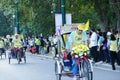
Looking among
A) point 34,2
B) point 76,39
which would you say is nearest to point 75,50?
point 76,39

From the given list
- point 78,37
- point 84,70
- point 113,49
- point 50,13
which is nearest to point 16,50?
point 113,49

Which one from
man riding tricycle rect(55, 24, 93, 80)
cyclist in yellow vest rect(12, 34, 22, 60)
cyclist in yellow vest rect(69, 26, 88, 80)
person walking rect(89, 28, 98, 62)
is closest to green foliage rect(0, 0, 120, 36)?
cyclist in yellow vest rect(12, 34, 22, 60)

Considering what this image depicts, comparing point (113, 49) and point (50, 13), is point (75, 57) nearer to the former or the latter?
point (113, 49)

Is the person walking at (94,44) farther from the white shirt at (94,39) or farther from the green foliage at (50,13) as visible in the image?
the green foliage at (50,13)

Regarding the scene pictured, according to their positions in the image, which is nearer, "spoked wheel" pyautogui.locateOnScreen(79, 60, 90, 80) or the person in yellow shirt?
"spoked wheel" pyautogui.locateOnScreen(79, 60, 90, 80)

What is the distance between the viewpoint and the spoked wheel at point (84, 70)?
12636 mm

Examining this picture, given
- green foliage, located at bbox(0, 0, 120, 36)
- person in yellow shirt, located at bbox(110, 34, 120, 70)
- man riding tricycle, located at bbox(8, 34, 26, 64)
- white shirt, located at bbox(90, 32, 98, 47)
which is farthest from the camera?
green foliage, located at bbox(0, 0, 120, 36)

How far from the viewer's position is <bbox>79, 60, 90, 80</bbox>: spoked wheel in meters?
12.6

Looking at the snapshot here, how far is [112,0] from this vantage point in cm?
2845

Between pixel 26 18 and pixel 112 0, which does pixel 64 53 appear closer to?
pixel 112 0

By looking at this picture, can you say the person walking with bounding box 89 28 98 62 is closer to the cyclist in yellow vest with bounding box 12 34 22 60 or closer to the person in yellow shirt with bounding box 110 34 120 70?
the person in yellow shirt with bounding box 110 34 120 70

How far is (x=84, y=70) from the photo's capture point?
12672 millimetres

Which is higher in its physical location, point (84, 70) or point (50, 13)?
point (50, 13)

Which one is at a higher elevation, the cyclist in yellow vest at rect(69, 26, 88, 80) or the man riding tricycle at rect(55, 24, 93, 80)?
the cyclist in yellow vest at rect(69, 26, 88, 80)
